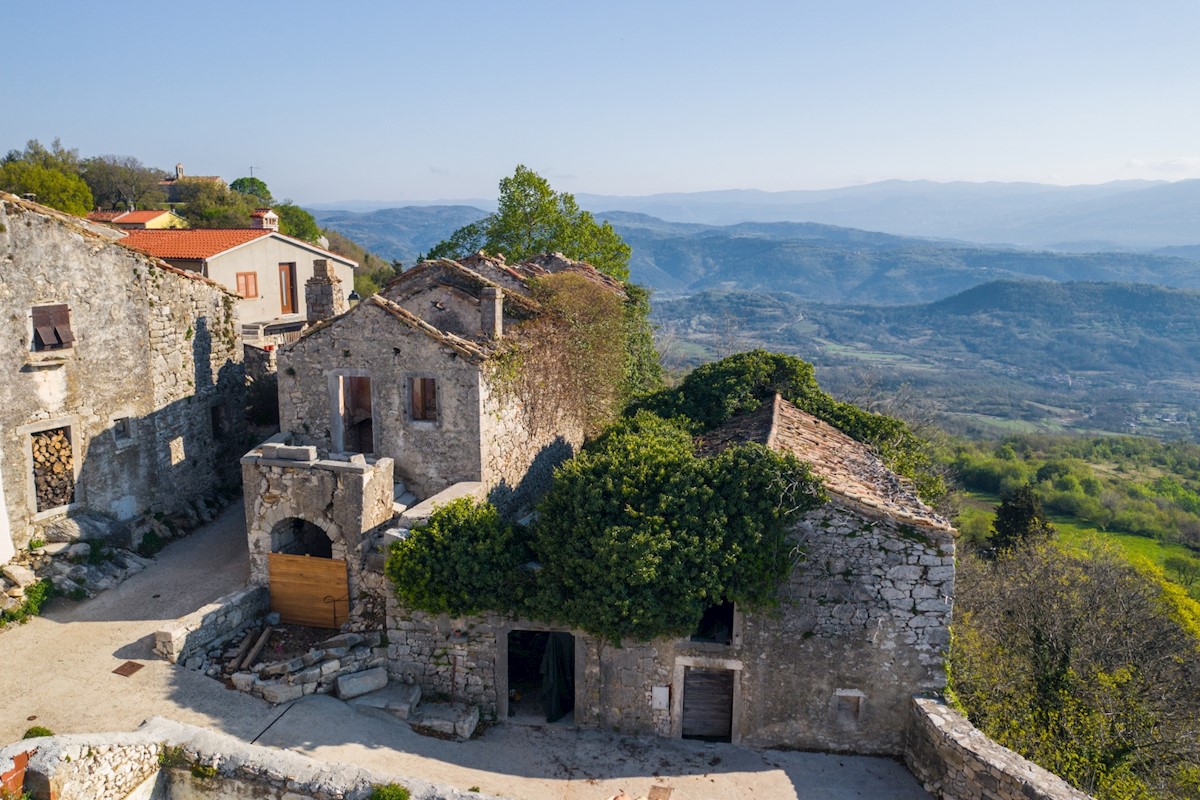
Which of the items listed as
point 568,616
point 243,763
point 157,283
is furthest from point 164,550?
point 568,616

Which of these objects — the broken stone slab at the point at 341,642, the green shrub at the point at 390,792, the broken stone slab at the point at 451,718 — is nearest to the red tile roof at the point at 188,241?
the broken stone slab at the point at 341,642

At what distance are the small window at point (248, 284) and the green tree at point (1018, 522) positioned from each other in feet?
89.1

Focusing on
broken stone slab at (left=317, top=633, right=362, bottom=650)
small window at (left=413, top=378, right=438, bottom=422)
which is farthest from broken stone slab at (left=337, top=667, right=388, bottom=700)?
small window at (left=413, top=378, right=438, bottom=422)

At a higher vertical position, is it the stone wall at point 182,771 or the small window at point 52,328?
the small window at point 52,328

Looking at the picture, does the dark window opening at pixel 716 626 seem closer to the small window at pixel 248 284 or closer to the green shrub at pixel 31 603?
the green shrub at pixel 31 603

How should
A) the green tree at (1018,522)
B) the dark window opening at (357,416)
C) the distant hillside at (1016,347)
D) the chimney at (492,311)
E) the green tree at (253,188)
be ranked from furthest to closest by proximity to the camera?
the distant hillside at (1016,347)
the green tree at (253,188)
the green tree at (1018,522)
the chimney at (492,311)
the dark window opening at (357,416)

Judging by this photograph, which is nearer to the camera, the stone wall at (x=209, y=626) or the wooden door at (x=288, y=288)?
the stone wall at (x=209, y=626)

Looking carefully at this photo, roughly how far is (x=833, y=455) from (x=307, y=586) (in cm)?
1142

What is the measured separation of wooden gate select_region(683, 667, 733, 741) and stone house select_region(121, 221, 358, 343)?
17.9m

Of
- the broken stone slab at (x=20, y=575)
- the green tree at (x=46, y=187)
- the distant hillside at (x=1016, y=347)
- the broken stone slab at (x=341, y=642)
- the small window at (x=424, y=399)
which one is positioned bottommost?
the distant hillside at (x=1016, y=347)

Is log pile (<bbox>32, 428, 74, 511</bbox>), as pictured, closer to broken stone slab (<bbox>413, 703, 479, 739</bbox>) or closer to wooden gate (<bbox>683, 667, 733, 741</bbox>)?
broken stone slab (<bbox>413, 703, 479, 739</bbox>)

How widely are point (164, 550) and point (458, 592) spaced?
9011 mm

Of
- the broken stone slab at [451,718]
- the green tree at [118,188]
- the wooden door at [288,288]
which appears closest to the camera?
the broken stone slab at [451,718]

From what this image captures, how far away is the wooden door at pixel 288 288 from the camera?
29266mm
